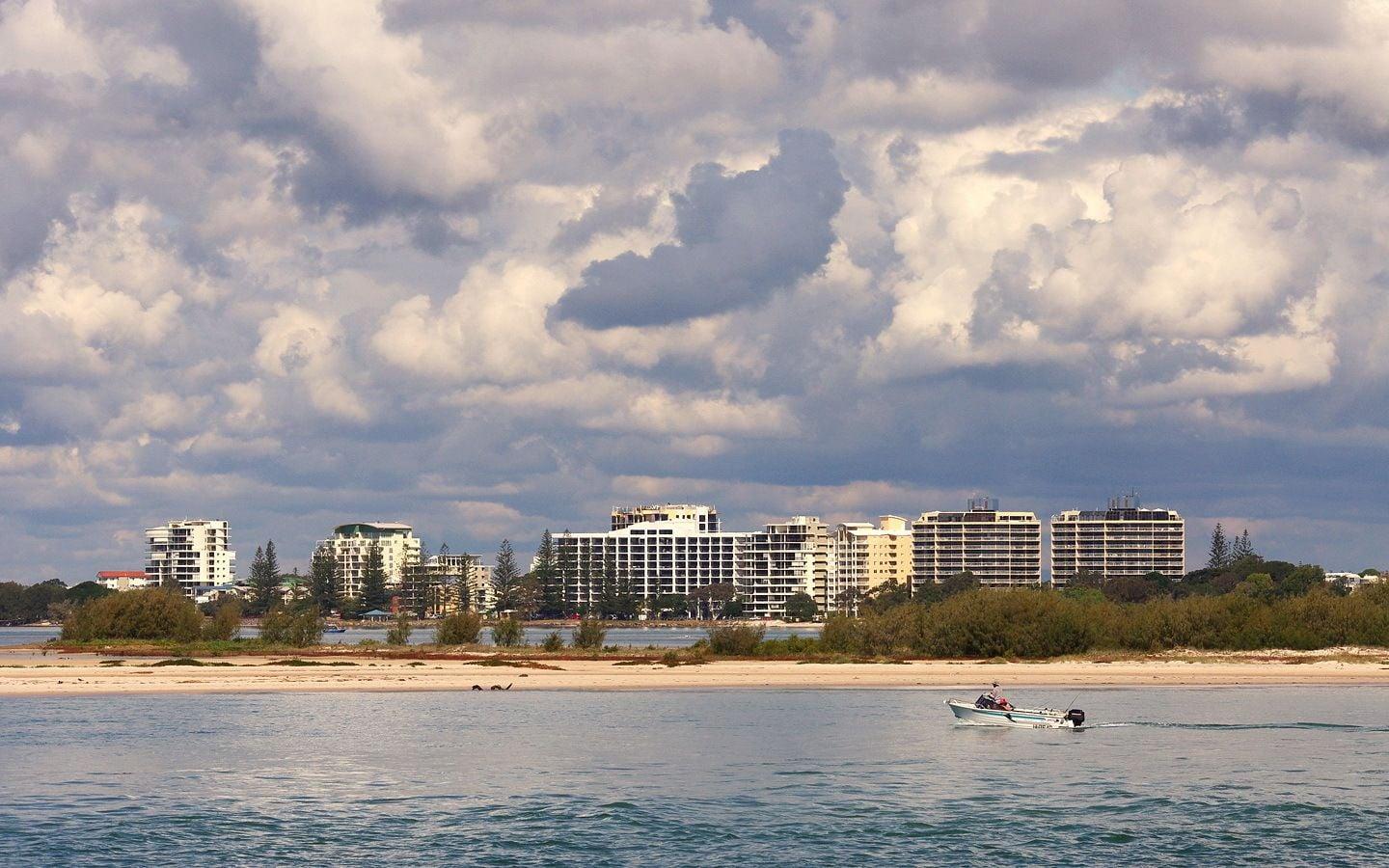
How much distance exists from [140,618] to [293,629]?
1249 centimetres

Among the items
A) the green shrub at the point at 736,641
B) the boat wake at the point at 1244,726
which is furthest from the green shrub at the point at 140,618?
the boat wake at the point at 1244,726

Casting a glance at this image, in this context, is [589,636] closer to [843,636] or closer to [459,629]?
[459,629]

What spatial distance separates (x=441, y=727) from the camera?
188 ft

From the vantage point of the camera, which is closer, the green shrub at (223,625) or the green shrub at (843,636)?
the green shrub at (843,636)

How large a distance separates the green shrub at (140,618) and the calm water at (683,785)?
4571 centimetres

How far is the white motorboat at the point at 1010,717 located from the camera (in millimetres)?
55594

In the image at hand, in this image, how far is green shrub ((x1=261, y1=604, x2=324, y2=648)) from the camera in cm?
10712

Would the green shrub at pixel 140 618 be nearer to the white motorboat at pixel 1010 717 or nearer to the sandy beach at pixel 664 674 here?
the sandy beach at pixel 664 674

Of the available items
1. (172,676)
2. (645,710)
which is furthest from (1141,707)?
(172,676)

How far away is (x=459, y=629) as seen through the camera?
110 metres

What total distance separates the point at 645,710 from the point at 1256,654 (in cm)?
4497

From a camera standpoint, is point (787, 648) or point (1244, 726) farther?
point (787, 648)

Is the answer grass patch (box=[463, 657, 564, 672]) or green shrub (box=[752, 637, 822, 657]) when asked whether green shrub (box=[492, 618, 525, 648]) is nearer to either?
grass patch (box=[463, 657, 564, 672])

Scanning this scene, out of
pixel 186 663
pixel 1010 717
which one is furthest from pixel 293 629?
pixel 1010 717
